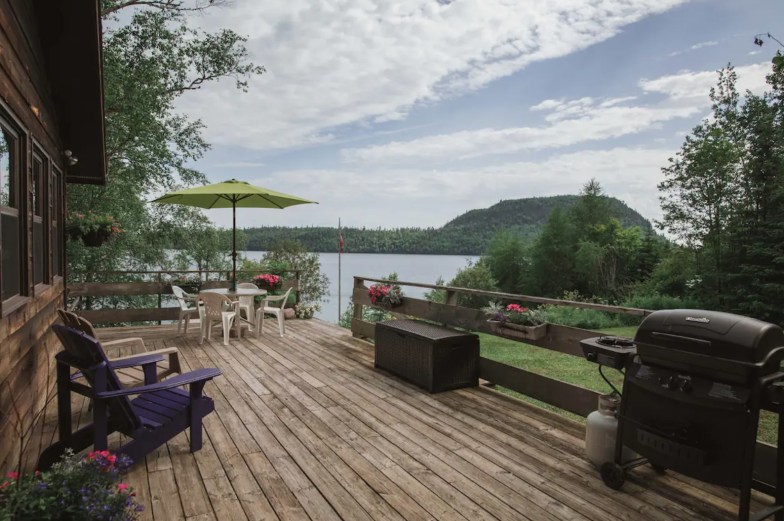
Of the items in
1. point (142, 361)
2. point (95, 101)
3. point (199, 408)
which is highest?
point (95, 101)

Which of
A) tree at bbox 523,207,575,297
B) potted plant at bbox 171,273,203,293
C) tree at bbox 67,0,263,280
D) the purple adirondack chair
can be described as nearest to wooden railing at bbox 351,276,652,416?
the purple adirondack chair

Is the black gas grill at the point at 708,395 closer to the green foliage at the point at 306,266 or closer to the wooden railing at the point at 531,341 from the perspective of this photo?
the wooden railing at the point at 531,341

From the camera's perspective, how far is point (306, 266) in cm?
2484

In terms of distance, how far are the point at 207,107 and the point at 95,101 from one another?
8018mm

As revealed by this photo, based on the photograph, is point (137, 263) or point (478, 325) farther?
point (137, 263)

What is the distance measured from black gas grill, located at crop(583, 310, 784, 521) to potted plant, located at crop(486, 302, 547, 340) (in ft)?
3.93

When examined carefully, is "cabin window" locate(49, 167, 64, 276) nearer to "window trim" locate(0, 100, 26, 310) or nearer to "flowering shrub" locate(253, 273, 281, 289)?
"window trim" locate(0, 100, 26, 310)

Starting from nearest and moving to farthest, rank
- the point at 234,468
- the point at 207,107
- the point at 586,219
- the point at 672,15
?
the point at 234,468, the point at 672,15, the point at 207,107, the point at 586,219

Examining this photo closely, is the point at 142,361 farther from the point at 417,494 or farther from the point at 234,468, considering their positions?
the point at 417,494

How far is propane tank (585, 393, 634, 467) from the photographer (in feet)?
8.96

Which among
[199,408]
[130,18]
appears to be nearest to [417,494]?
[199,408]

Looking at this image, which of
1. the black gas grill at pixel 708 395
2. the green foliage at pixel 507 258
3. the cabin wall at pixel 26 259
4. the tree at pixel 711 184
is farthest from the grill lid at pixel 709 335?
the green foliage at pixel 507 258

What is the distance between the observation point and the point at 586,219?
34.9 m

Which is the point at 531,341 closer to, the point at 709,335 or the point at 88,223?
the point at 709,335
